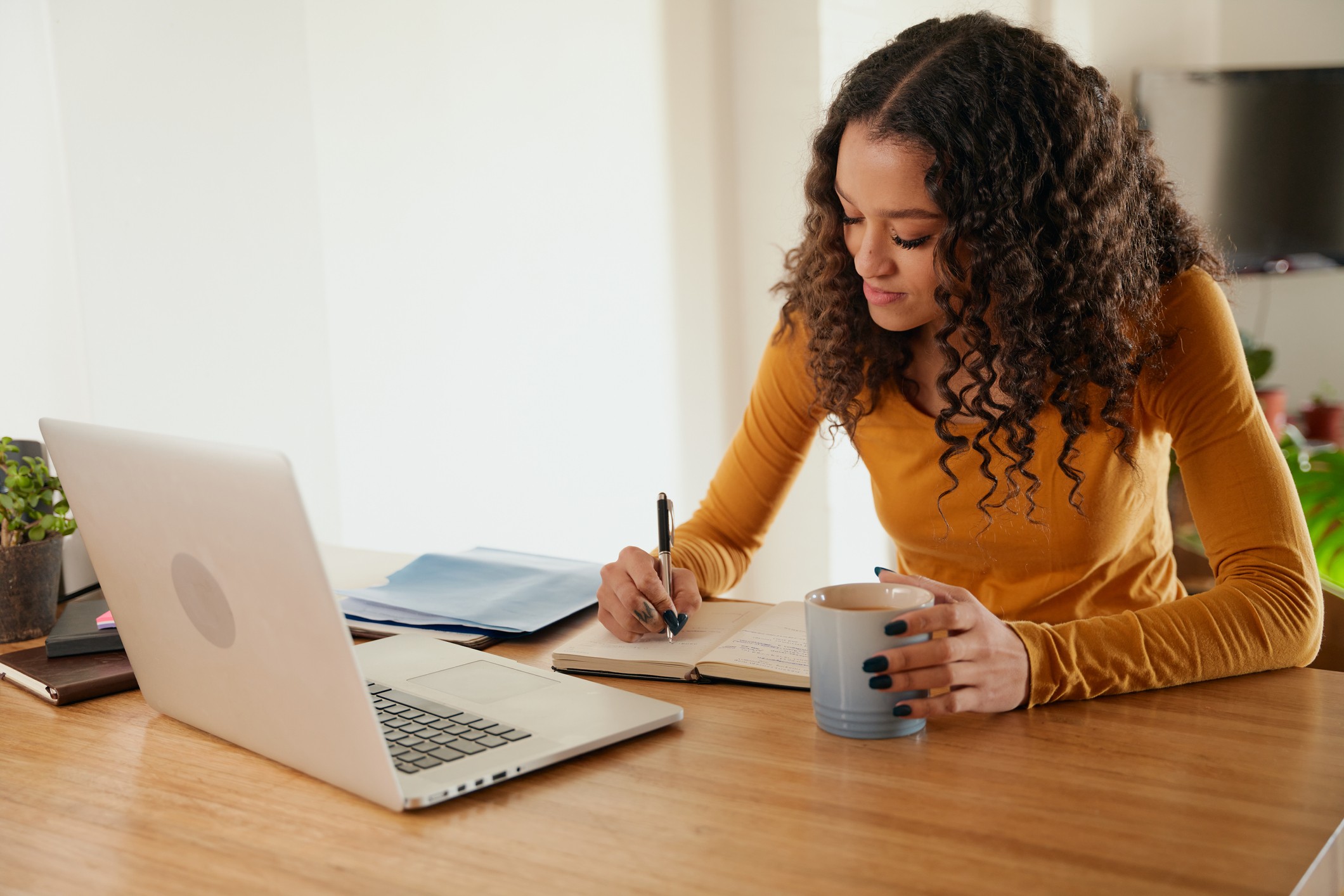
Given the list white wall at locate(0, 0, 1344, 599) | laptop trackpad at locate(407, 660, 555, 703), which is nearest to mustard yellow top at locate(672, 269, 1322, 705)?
laptop trackpad at locate(407, 660, 555, 703)

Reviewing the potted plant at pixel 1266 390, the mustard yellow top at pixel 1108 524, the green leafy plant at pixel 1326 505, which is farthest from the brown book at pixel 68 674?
the potted plant at pixel 1266 390

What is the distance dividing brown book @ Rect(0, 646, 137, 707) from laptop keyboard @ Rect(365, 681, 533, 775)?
277 millimetres

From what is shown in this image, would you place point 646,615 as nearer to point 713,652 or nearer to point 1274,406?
point 713,652

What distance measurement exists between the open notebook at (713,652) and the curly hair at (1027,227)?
0.30 m

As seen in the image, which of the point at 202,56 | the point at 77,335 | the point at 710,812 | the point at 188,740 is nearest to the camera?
the point at 710,812

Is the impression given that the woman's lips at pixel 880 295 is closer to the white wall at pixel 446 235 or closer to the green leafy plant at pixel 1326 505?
the white wall at pixel 446 235

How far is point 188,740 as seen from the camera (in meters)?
0.88

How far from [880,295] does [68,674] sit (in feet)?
2.93

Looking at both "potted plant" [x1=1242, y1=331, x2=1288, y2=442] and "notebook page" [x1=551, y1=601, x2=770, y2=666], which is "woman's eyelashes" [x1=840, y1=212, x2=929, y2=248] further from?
"potted plant" [x1=1242, y1=331, x2=1288, y2=442]

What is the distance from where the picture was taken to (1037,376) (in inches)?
46.2

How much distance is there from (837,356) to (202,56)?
1.07 meters

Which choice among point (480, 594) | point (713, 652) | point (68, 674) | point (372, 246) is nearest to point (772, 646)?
point (713, 652)

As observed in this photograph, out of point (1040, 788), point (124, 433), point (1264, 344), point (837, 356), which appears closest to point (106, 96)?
point (124, 433)

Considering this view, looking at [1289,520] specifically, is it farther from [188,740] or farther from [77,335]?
[77,335]
